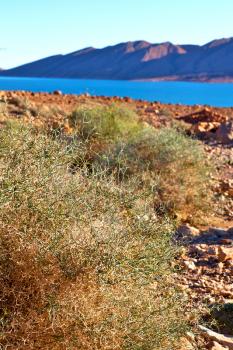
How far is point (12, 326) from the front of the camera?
3578 millimetres

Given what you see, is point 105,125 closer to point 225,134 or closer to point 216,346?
point 225,134

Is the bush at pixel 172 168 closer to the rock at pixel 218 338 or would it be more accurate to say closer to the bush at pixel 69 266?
the rock at pixel 218 338

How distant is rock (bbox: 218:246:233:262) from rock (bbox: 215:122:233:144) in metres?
9.28

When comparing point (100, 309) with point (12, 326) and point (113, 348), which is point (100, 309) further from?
point (12, 326)

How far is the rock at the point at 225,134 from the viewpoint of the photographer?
1639 cm

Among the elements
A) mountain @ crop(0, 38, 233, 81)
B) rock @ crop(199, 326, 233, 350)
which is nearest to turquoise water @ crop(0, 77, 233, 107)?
rock @ crop(199, 326, 233, 350)

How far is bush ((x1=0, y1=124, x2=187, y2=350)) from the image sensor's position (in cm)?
370

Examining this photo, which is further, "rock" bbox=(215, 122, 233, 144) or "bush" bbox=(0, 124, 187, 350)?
"rock" bbox=(215, 122, 233, 144)

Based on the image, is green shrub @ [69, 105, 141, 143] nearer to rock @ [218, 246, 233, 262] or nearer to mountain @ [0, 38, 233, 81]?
rock @ [218, 246, 233, 262]

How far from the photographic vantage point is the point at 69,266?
3.87 m

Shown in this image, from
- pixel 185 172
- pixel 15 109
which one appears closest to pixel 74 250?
pixel 185 172

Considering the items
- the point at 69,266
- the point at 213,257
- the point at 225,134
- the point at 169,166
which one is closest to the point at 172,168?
the point at 169,166

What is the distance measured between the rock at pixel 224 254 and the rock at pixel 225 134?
9.28 m

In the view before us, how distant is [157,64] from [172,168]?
16466 cm
